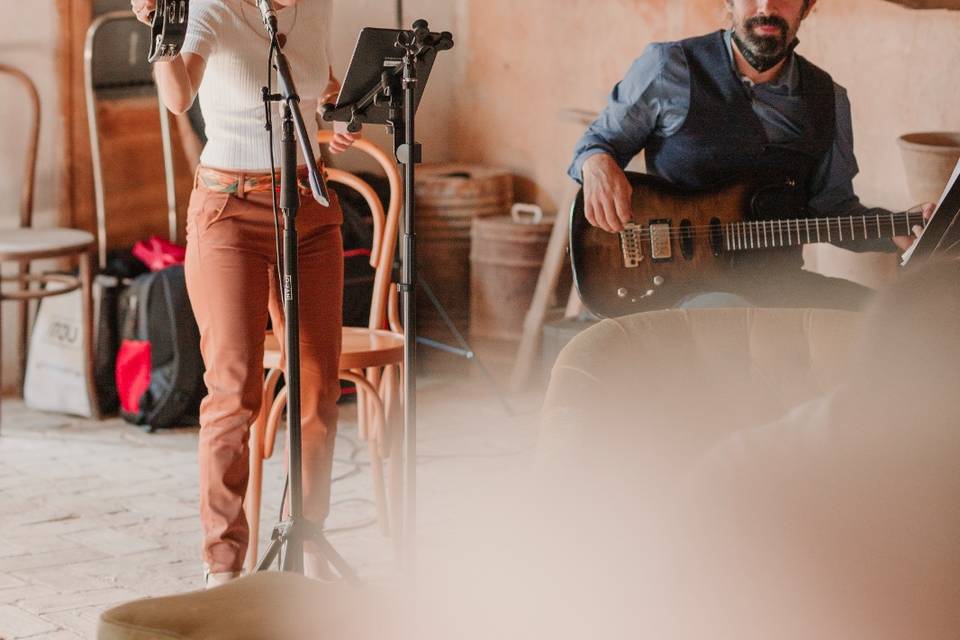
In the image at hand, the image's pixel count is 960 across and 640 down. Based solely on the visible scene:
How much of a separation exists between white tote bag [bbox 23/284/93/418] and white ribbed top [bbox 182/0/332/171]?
207 cm

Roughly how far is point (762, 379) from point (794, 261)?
1.26 metres

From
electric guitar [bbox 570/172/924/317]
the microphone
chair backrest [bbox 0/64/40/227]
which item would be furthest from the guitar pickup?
chair backrest [bbox 0/64/40/227]

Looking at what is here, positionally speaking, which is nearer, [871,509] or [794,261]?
[871,509]

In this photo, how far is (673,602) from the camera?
3.89 feet

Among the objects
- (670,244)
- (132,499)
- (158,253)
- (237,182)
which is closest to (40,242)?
(158,253)

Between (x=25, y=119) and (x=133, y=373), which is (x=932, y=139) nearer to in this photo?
(x=133, y=373)

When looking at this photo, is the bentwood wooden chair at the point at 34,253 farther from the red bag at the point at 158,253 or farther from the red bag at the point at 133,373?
the red bag at the point at 158,253

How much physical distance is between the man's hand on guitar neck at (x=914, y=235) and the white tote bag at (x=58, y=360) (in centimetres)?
266

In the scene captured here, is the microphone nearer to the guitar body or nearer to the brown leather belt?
the brown leather belt

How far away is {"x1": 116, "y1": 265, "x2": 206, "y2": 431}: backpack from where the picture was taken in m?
4.20

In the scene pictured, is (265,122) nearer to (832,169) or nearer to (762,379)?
(762,379)

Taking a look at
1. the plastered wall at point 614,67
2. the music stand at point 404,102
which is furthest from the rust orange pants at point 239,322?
the plastered wall at point 614,67

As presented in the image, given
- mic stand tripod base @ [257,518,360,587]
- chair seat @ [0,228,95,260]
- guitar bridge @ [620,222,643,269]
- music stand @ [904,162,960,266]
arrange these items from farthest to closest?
chair seat @ [0,228,95,260] → guitar bridge @ [620,222,643,269] → mic stand tripod base @ [257,518,360,587] → music stand @ [904,162,960,266]

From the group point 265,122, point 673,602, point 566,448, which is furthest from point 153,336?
point 673,602
